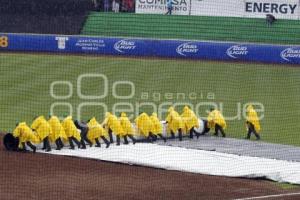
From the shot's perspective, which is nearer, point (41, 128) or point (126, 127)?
point (41, 128)

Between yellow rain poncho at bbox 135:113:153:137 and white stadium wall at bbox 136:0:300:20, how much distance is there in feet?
42.9

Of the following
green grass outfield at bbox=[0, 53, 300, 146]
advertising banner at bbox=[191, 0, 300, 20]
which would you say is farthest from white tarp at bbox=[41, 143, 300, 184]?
advertising banner at bbox=[191, 0, 300, 20]

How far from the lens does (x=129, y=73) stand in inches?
1043

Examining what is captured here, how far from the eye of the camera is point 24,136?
15.1 metres

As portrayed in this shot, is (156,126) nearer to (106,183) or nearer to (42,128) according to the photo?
(42,128)

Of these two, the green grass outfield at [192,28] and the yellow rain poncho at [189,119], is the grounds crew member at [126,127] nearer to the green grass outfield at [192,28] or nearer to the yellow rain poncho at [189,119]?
the yellow rain poncho at [189,119]

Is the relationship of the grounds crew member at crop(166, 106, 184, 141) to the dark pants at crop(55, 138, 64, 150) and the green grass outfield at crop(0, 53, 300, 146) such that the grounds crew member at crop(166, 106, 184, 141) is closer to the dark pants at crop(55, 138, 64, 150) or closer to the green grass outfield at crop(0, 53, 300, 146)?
the green grass outfield at crop(0, 53, 300, 146)

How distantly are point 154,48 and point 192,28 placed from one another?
1792 mm

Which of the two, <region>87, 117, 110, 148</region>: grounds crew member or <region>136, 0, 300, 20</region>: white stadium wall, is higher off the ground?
<region>136, 0, 300, 20</region>: white stadium wall

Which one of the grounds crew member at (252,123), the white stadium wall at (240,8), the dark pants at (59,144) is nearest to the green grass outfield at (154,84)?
the grounds crew member at (252,123)

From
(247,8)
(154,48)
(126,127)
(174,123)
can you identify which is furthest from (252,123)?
(247,8)

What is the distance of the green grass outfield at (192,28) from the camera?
28.4 metres

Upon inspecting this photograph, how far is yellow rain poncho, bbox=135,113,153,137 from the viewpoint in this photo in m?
16.6

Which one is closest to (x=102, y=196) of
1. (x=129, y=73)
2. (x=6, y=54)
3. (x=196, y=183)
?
(x=196, y=183)
